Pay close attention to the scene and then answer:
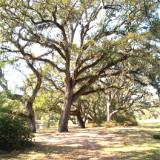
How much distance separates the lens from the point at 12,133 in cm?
1504

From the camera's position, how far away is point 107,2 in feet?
78.8

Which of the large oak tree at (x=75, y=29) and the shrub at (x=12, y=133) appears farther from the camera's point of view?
the large oak tree at (x=75, y=29)

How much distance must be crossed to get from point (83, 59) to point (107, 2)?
3.78 m

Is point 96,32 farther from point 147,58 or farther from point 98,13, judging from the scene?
point 147,58

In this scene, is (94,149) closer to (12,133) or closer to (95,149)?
(95,149)

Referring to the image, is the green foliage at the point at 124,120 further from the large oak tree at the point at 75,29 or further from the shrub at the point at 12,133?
the shrub at the point at 12,133

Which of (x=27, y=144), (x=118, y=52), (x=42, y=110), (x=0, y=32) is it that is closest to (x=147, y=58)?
(x=118, y=52)

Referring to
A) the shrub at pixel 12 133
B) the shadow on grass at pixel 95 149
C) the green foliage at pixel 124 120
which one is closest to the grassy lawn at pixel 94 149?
the shadow on grass at pixel 95 149

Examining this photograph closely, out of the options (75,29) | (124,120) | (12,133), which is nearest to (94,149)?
(12,133)

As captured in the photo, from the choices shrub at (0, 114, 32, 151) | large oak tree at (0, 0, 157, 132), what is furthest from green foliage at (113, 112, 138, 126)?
shrub at (0, 114, 32, 151)

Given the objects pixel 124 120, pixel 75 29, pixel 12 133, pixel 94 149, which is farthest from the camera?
pixel 124 120

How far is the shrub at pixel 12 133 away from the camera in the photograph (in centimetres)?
1481

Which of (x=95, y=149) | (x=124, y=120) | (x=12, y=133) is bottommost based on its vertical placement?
(x=95, y=149)

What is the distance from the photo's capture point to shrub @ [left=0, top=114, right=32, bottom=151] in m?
14.8
